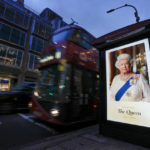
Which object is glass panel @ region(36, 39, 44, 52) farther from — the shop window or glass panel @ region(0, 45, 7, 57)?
glass panel @ region(0, 45, 7, 57)

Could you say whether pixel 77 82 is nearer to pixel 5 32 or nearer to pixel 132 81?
pixel 132 81

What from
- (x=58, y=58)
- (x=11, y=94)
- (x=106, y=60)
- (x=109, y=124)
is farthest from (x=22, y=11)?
(x=109, y=124)

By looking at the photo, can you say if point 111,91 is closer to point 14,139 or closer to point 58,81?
point 58,81

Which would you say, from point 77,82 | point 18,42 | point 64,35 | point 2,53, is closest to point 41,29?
point 18,42

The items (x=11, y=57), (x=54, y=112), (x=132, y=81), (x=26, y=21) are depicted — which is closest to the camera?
(x=132, y=81)

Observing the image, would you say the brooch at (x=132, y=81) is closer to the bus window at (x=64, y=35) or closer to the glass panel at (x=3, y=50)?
the bus window at (x=64, y=35)

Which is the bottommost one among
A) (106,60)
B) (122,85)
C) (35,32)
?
(122,85)

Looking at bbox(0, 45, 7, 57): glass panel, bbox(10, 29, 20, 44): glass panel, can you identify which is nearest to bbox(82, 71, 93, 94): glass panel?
bbox(0, 45, 7, 57): glass panel

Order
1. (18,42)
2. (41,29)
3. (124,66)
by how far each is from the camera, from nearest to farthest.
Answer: (124,66)
(18,42)
(41,29)

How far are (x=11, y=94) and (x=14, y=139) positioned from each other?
14.3 feet

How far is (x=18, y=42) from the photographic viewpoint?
1930cm

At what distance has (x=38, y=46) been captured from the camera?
21734 mm

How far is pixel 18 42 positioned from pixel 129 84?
20087 mm

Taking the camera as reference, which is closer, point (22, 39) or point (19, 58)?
point (19, 58)
